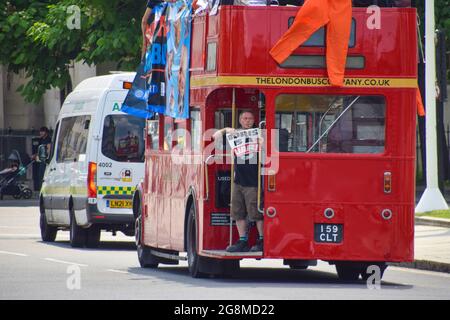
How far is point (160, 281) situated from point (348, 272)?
2.42m

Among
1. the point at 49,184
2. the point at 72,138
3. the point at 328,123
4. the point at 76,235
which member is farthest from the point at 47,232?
the point at 328,123

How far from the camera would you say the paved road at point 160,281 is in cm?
1531

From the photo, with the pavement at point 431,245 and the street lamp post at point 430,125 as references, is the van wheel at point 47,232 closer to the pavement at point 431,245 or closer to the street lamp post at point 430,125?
the pavement at point 431,245

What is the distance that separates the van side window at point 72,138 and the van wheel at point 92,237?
1129mm

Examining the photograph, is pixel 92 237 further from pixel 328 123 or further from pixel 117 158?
pixel 328 123

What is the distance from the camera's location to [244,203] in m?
17.1

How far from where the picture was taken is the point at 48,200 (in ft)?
85.9

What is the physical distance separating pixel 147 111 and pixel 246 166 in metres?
3.57

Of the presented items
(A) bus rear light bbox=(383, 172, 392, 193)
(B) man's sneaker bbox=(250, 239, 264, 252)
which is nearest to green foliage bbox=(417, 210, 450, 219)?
(A) bus rear light bbox=(383, 172, 392, 193)

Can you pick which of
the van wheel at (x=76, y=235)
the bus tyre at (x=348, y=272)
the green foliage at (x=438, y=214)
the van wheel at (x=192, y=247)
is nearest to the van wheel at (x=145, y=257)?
the van wheel at (x=192, y=247)

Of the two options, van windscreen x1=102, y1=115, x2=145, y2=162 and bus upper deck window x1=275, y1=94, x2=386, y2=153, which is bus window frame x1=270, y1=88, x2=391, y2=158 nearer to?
bus upper deck window x1=275, y1=94, x2=386, y2=153

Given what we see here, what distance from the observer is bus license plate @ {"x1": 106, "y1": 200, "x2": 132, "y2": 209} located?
78.3ft

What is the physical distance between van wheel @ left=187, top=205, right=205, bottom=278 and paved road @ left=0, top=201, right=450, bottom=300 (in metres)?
0.14
